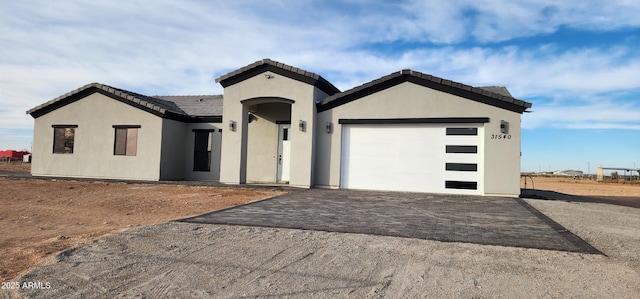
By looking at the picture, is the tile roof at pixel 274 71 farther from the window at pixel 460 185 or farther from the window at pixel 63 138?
the window at pixel 63 138

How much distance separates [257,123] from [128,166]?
5.81 metres

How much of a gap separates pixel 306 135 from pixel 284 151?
2.81 meters

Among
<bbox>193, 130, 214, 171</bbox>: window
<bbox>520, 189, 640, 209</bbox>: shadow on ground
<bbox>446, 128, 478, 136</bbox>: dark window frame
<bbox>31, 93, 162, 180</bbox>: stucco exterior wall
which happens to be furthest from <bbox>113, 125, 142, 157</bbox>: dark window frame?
<bbox>520, 189, 640, 209</bbox>: shadow on ground

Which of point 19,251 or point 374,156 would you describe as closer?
point 19,251

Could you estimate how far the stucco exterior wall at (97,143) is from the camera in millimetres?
15664

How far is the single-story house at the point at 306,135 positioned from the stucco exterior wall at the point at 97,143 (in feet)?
0.15

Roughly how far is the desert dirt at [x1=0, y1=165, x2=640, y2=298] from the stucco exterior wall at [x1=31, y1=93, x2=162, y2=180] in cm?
986

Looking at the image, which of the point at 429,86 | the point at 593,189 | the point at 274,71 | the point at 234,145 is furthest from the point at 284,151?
the point at 593,189

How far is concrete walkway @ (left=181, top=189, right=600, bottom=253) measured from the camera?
5.55 meters

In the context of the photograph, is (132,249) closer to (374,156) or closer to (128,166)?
(374,156)

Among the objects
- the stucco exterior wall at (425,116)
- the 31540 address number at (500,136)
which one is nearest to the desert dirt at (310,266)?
the stucco exterior wall at (425,116)

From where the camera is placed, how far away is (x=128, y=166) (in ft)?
52.2

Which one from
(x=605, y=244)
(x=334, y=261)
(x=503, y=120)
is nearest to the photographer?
(x=334, y=261)

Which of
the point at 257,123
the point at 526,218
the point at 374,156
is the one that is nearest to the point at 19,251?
the point at 526,218
